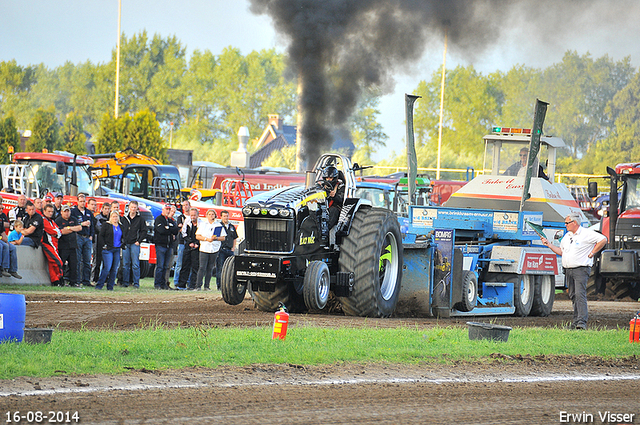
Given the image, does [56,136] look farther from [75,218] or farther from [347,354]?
[347,354]

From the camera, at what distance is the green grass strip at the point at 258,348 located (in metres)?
7.14

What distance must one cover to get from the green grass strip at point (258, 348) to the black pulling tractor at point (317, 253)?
125cm

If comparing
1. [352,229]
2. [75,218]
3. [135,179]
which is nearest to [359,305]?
[352,229]

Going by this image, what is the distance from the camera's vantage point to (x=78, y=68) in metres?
103

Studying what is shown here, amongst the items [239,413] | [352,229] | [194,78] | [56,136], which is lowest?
[239,413]

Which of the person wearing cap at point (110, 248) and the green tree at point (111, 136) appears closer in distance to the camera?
the person wearing cap at point (110, 248)

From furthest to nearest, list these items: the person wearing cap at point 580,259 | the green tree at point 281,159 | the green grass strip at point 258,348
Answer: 1. the green tree at point 281,159
2. the person wearing cap at point 580,259
3. the green grass strip at point 258,348

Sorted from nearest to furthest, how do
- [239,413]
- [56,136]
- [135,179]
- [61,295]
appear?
[239,413]
[61,295]
[135,179]
[56,136]

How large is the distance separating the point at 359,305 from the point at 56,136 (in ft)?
175

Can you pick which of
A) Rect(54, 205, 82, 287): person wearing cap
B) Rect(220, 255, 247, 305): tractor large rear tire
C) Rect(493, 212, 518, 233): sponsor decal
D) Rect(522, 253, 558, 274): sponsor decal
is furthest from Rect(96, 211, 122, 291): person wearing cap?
Rect(522, 253, 558, 274): sponsor decal

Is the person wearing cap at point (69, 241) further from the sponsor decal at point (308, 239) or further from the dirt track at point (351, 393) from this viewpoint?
the dirt track at point (351, 393)

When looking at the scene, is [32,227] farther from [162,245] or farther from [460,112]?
[460,112]

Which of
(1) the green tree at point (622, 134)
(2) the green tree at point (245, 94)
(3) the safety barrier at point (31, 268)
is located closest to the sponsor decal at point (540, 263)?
(3) the safety barrier at point (31, 268)

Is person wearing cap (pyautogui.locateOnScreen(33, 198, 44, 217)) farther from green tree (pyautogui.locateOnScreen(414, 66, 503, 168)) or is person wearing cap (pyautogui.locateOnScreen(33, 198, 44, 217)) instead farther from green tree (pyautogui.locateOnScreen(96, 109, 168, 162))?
green tree (pyautogui.locateOnScreen(414, 66, 503, 168))
